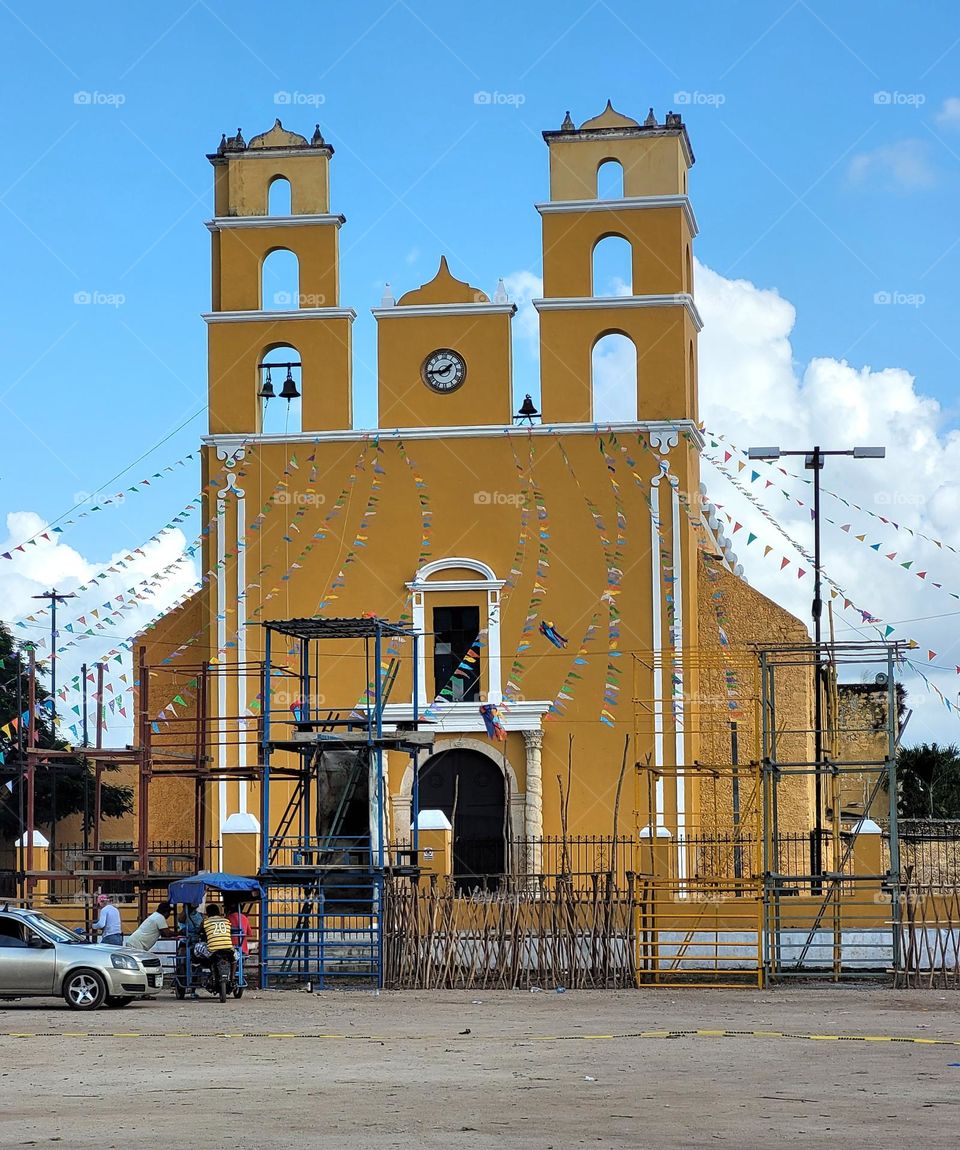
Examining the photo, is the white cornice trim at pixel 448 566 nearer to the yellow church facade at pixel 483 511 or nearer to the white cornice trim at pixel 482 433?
the yellow church facade at pixel 483 511

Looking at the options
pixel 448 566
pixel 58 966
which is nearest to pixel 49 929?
pixel 58 966

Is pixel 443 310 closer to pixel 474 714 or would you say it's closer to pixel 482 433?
pixel 482 433

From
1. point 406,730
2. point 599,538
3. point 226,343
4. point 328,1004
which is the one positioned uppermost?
point 226,343

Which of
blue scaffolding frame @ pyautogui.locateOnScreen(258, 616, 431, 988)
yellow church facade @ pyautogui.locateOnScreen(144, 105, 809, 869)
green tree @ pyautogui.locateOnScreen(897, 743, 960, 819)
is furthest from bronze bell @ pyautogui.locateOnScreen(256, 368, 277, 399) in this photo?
green tree @ pyautogui.locateOnScreen(897, 743, 960, 819)

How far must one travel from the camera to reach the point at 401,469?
3659 cm

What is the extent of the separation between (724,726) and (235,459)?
34.0ft

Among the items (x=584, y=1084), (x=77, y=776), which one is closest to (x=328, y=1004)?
(x=584, y=1084)

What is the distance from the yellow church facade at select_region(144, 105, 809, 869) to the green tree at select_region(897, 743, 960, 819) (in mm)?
19423

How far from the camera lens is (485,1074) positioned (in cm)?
1396

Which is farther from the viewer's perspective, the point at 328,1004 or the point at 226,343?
the point at 226,343

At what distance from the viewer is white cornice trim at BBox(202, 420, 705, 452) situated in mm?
35938

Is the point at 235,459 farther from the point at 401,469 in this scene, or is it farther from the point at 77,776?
the point at 77,776

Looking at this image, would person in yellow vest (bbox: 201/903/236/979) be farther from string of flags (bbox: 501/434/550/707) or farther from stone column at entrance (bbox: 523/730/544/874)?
string of flags (bbox: 501/434/550/707)

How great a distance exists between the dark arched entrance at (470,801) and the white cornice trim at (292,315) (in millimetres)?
8403
